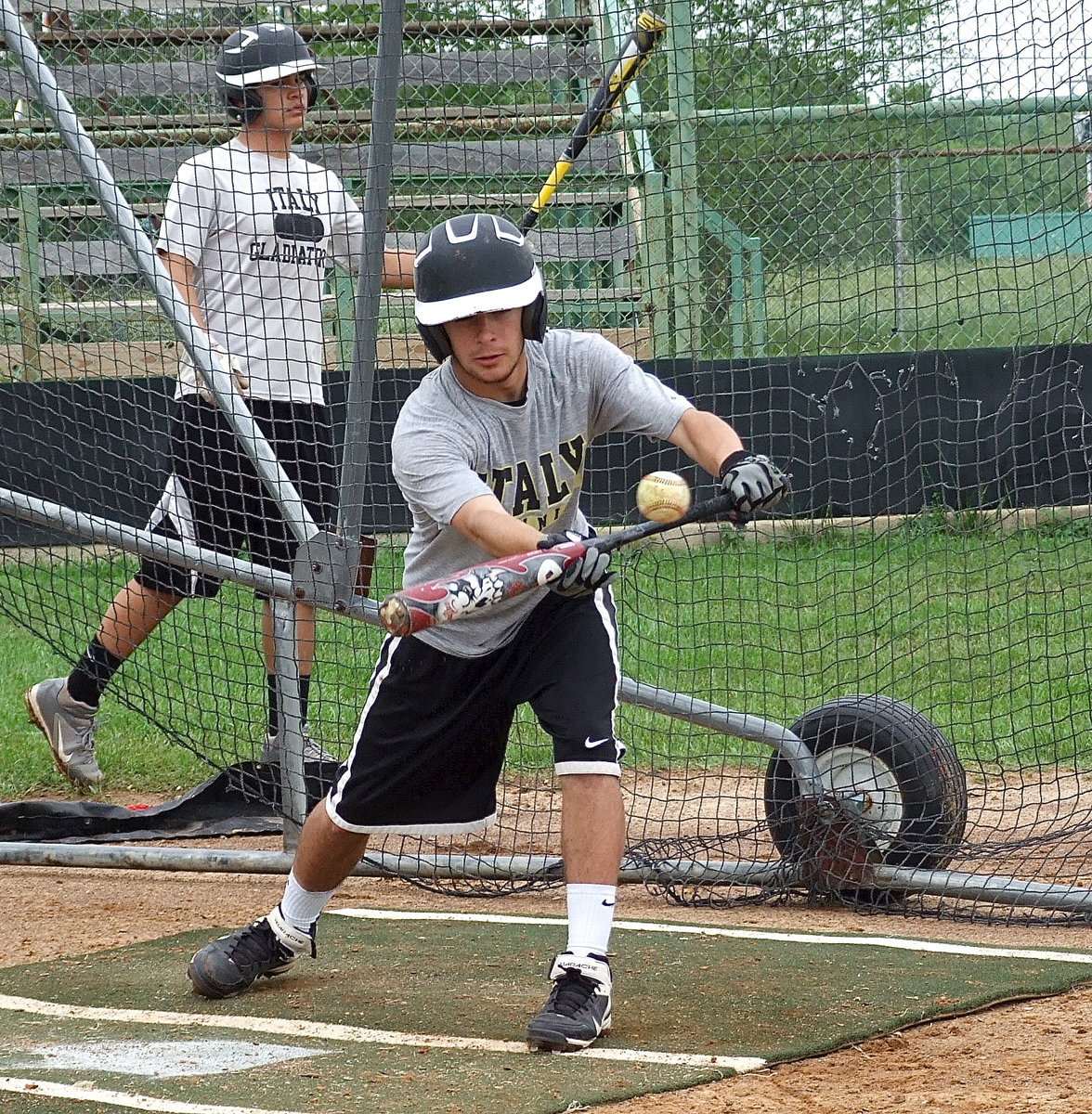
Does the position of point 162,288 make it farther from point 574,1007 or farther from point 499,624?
point 574,1007

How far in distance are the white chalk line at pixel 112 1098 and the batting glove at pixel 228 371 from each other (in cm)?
234

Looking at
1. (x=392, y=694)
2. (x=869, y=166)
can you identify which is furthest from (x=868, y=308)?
(x=392, y=694)

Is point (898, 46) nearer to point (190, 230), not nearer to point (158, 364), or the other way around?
point (190, 230)

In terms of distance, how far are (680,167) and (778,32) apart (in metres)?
0.58

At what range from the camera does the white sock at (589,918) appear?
3.29 metres

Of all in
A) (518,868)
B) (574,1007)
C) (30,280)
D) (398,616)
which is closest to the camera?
(398,616)

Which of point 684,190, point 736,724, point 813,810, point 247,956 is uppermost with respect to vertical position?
point 684,190

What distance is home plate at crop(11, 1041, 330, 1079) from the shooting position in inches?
124

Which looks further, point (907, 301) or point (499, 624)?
point (907, 301)

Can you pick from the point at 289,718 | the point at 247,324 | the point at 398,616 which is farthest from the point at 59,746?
the point at 398,616

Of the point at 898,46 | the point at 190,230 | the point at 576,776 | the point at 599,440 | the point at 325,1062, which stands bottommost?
the point at 325,1062

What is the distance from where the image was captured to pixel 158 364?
6.83 m

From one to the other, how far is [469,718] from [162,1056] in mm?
930

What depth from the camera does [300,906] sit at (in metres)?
3.74
